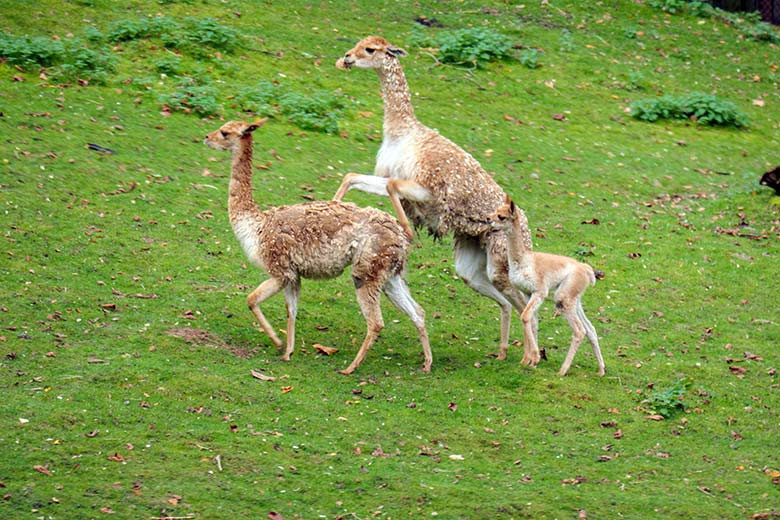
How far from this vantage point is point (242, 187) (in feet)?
35.3

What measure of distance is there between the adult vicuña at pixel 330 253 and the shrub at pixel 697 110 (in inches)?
425

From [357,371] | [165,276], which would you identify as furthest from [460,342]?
[165,276]

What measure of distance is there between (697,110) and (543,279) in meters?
11.0

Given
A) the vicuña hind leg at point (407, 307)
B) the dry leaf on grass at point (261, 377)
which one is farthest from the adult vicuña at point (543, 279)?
the dry leaf on grass at point (261, 377)

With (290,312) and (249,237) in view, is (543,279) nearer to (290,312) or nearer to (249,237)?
(290,312)

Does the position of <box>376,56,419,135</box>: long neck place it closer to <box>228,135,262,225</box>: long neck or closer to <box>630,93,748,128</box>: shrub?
<box>228,135,262,225</box>: long neck

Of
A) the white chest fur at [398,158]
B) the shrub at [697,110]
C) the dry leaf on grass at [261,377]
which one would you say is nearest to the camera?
the dry leaf on grass at [261,377]

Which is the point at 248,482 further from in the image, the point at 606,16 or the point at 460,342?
the point at 606,16

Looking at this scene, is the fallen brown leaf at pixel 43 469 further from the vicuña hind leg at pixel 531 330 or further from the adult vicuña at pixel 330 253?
the vicuña hind leg at pixel 531 330

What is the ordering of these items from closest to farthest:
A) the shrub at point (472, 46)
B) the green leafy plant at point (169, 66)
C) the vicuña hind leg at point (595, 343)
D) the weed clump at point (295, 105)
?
the vicuña hind leg at point (595, 343) < the weed clump at point (295, 105) < the green leafy plant at point (169, 66) < the shrub at point (472, 46)

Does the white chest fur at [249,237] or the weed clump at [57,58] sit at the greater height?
the weed clump at [57,58]

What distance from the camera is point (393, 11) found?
22266mm

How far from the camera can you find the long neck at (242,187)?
10.7 meters

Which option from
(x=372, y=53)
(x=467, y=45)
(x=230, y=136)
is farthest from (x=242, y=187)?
(x=467, y=45)
